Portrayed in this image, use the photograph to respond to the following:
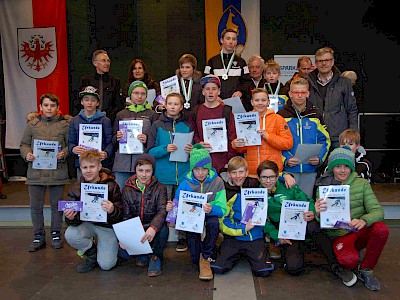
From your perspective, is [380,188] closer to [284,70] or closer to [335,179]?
[284,70]

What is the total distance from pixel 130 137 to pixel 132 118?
8.8 inches

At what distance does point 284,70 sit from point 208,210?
4.99 m

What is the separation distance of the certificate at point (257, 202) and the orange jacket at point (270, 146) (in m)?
0.45

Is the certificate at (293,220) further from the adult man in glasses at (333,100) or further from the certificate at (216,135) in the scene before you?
the adult man in glasses at (333,100)

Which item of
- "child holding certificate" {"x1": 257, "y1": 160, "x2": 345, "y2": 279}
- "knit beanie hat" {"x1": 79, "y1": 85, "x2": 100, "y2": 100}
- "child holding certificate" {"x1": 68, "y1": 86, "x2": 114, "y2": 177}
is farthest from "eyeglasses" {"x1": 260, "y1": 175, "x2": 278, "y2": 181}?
"knit beanie hat" {"x1": 79, "y1": 85, "x2": 100, "y2": 100}

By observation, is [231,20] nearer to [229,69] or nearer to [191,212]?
[229,69]

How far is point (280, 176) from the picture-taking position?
4629 millimetres

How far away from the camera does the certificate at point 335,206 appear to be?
4164 mm

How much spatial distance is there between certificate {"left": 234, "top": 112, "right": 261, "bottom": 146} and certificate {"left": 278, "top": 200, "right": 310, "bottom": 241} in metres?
0.69

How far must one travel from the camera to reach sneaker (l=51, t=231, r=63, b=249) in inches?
207

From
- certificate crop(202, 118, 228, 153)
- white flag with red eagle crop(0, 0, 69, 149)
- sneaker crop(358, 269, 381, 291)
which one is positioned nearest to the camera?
sneaker crop(358, 269, 381, 291)

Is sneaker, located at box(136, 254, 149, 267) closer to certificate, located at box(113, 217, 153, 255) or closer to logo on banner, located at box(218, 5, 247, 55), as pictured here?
certificate, located at box(113, 217, 153, 255)

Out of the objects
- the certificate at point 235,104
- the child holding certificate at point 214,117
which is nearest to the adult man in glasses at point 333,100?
the certificate at point 235,104

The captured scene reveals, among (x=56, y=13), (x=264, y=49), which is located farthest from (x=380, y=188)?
(x=56, y=13)
